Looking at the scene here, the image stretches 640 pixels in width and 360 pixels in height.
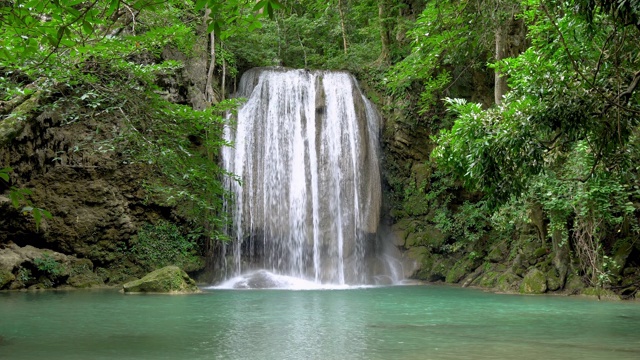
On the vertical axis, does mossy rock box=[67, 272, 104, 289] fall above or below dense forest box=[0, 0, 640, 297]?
below

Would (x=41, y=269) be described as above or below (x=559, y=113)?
below

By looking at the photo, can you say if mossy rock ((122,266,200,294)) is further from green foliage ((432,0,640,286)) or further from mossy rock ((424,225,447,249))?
green foliage ((432,0,640,286))

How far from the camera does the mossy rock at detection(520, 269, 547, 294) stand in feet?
48.6

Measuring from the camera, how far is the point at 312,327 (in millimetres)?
8773

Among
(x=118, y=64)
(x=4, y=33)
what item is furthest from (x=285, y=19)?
(x=4, y=33)

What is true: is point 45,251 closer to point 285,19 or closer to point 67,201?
point 67,201

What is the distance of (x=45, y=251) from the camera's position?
52.5 feet

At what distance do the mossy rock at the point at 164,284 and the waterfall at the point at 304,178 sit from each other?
4107mm

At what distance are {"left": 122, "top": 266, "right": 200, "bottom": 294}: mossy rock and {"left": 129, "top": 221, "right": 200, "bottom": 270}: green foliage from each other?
3148 mm

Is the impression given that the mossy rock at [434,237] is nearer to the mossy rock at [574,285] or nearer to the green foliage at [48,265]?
the mossy rock at [574,285]

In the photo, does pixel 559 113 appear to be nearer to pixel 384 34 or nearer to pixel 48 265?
pixel 48 265

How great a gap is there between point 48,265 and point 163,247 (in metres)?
3.26

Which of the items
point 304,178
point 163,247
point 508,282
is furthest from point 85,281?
point 508,282

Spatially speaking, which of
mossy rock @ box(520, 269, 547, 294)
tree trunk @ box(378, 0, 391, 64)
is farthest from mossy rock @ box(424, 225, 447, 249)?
tree trunk @ box(378, 0, 391, 64)
